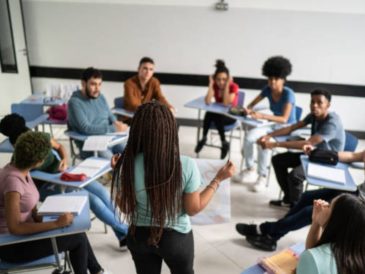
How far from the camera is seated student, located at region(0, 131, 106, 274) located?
1.71 metres

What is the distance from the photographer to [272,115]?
3684 mm

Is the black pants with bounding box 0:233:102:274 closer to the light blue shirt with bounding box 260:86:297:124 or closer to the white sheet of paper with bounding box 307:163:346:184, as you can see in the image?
the white sheet of paper with bounding box 307:163:346:184

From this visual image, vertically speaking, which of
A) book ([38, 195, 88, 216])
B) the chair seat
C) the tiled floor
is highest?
book ([38, 195, 88, 216])

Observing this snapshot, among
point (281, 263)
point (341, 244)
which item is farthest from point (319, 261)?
point (281, 263)

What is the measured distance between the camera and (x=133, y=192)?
1.41 meters

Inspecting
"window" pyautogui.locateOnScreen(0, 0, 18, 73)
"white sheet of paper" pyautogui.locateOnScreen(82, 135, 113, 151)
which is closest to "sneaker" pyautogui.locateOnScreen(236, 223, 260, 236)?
"white sheet of paper" pyautogui.locateOnScreen(82, 135, 113, 151)

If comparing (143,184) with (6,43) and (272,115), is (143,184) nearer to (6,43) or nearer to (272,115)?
(272,115)

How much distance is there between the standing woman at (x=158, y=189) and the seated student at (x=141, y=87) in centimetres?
233

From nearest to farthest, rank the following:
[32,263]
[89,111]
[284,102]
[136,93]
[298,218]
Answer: [32,263]
[298,218]
[89,111]
[284,102]
[136,93]

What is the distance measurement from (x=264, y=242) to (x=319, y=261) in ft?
5.16

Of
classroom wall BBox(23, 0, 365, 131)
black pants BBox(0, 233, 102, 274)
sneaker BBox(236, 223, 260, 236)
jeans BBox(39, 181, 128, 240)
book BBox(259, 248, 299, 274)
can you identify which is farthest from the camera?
classroom wall BBox(23, 0, 365, 131)

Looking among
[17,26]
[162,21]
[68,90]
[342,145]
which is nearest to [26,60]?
[17,26]

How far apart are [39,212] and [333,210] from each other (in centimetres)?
149

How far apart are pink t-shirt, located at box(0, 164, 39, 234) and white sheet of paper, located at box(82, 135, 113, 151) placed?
865 millimetres
